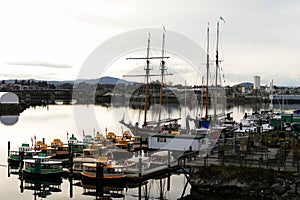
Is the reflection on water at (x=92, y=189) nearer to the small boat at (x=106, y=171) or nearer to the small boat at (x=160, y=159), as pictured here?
the small boat at (x=106, y=171)

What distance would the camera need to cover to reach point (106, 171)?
27.2 meters

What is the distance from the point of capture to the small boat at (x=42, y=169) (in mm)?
28781

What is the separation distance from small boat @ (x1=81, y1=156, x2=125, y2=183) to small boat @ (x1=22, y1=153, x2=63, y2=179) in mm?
2192

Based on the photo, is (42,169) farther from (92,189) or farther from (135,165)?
(135,165)

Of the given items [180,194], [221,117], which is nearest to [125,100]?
[221,117]

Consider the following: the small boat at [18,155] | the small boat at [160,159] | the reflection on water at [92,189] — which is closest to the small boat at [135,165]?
the small boat at [160,159]

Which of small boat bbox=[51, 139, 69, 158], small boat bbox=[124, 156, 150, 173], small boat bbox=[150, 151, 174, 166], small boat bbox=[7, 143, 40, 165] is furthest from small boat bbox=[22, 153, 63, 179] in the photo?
small boat bbox=[150, 151, 174, 166]

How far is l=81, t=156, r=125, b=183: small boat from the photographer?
26766mm

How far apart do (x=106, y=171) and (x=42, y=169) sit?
16.7 ft

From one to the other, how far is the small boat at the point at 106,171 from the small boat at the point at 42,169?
7.19 ft

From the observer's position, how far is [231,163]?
25.2 meters

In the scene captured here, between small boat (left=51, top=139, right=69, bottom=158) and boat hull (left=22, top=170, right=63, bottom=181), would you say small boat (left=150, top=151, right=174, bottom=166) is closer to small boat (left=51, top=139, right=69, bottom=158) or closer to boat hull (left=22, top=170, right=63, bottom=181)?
boat hull (left=22, top=170, right=63, bottom=181)

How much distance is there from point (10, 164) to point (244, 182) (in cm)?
1930

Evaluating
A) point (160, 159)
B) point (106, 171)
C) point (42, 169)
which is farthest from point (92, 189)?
point (160, 159)
